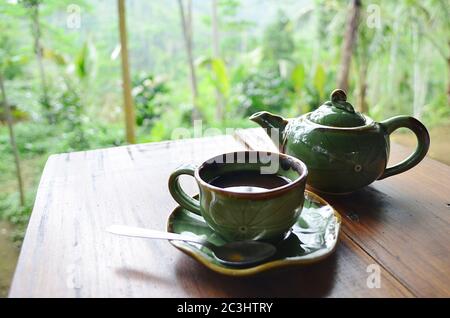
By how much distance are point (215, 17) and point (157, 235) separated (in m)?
3.04

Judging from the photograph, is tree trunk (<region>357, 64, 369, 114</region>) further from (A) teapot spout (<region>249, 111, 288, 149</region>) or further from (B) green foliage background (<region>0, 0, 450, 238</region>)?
(A) teapot spout (<region>249, 111, 288, 149</region>)

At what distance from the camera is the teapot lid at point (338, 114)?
0.66 m

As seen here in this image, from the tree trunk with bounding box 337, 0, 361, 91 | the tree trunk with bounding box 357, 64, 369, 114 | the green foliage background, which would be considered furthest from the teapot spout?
the tree trunk with bounding box 357, 64, 369, 114

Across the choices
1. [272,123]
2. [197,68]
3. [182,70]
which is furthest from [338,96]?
[182,70]

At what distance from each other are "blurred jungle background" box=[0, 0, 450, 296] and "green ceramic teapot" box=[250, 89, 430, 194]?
1.38 metres

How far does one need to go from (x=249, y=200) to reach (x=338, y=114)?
287mm

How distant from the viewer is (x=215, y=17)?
3262 millimetres

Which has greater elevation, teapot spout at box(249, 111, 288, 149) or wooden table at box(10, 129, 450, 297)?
teapot spout at box(249, 111, 288, 149)

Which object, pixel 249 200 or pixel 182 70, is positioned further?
Answer: pixel 182 70

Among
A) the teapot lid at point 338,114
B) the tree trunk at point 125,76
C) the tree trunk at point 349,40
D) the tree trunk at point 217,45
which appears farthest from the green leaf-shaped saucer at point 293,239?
the tree trunk at point 217,45

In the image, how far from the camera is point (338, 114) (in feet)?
2.18

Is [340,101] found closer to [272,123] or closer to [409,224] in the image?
[272,123]

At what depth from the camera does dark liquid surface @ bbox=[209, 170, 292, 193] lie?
553 millimetres

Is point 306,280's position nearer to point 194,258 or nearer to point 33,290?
point 194,258
